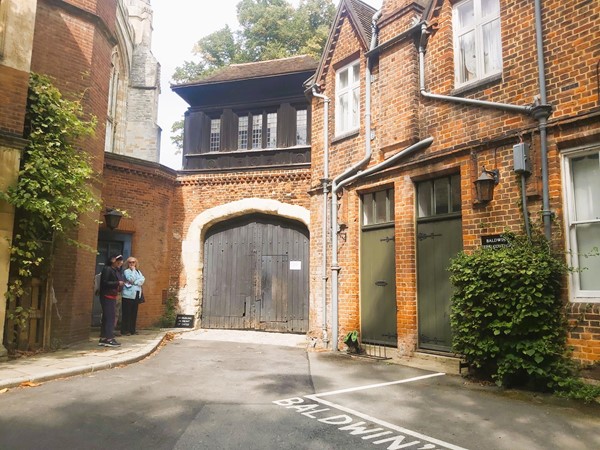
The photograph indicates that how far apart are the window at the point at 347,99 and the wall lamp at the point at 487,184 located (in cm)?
374

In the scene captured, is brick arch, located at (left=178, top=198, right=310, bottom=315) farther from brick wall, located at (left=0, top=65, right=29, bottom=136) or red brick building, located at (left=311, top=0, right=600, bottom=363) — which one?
brick wall, located at (left=0, top=65, right=29, bottom=136)

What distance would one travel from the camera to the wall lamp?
6.67 meters

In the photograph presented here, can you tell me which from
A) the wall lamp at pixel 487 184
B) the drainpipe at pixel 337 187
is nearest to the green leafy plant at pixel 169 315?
the drainpipe at pixel 337 187

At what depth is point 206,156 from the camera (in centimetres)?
1471

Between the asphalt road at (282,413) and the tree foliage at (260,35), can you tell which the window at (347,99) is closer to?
the asphalt road at (282,413)

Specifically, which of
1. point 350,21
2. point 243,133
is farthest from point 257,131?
point 350,21

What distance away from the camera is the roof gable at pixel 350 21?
1005cm

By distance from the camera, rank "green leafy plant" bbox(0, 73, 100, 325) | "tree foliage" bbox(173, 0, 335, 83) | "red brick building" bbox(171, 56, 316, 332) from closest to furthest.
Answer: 1. "green leafy plant" bbox(0, 73, 100, 325)
2. "red brick building" bbox(171, 56, 316, 332)
3. "tree foliage" bbox(173, 0, 335, 83)

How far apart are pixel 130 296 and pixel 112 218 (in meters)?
2.09

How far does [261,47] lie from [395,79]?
1829 centimetres

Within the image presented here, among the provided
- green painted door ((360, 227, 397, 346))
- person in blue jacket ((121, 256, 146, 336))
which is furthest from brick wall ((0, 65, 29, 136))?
green painted door ((360, 227, 397, 346))

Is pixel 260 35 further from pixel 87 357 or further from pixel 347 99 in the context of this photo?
pixel 87 357

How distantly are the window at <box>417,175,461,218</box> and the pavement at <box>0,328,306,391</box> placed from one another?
4383mm

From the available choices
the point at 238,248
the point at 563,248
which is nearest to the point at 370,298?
the point at 563,248
